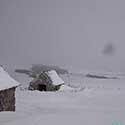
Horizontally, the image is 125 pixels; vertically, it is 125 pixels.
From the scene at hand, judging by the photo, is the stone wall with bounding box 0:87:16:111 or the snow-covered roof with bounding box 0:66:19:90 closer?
the snow-covered roof with bounding box 0:66:19:90

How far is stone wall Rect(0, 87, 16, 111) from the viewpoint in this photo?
683 inches

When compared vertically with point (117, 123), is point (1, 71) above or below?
above

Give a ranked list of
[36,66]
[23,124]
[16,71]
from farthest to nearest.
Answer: [36,66] < [16,71] < [23,124]

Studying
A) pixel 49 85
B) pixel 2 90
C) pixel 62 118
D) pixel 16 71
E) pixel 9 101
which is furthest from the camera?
pixel 16 71

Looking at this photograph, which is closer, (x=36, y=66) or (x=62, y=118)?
(x=62, y=118)

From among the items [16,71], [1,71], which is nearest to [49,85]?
[1,71]

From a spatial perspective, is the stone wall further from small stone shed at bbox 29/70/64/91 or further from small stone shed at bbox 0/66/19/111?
small stone shed at bbox 29/70/64/91

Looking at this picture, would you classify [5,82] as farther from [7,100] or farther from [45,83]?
[45,83]

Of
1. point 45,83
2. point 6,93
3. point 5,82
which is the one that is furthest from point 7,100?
point 45,83

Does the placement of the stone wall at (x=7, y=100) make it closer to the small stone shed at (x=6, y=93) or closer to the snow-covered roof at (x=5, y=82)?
the small stone shed at (x=6, y=93)

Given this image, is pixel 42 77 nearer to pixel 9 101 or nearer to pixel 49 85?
pixel 49 85

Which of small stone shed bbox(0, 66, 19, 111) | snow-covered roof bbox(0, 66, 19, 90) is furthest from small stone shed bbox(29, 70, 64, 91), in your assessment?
snow-covered roof bbox(0, 66, 19, 90)

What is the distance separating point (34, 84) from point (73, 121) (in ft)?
93.2

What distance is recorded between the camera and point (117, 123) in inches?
389
